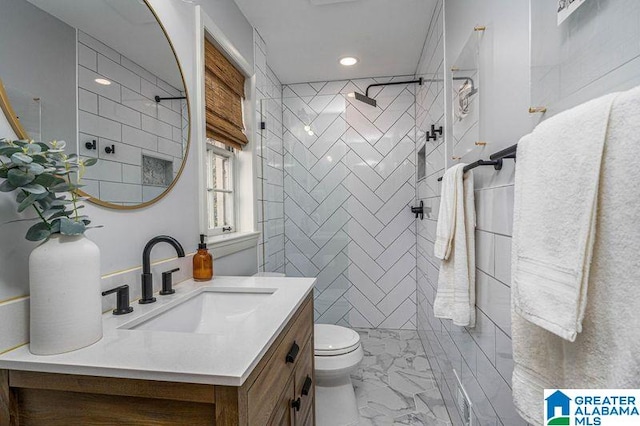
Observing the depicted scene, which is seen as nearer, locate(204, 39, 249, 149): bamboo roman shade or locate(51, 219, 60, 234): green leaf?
locate(51, 219, 60, 234): green leaf

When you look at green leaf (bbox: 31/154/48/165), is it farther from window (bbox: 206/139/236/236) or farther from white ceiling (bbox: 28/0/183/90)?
window (bbox: 206/139/236/236)

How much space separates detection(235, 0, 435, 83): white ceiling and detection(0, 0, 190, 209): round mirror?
1095 millimetres

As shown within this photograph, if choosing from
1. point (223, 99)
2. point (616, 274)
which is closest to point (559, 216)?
point (616, 274)

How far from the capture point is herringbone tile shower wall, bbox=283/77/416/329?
2.79 meters

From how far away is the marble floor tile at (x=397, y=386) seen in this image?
71.8 inches

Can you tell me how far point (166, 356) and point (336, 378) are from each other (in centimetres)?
140

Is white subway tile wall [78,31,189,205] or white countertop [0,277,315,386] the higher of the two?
white subway tile wall [78,31,189,205]

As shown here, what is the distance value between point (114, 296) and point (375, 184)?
2.44 metres

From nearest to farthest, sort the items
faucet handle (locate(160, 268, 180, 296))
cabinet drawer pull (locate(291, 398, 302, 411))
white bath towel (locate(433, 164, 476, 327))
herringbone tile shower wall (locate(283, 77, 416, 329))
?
cabinet drawer pull (locate(291, 398, 302, 411))
faucet handle (locate(160, 268, 180, 296))
white bath towel (locate(433, 164, 476, 327))
herringbone tile shower wall (locate(283, 77, 416, 329))

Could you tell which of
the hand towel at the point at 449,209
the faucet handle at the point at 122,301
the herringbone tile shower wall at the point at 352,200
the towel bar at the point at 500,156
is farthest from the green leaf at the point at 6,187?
the herringbone tile shower wall at the point at 352,200

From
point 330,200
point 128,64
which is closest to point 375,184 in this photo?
point 330,200

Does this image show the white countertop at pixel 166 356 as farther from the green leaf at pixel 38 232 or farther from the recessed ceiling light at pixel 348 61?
the recessed ceiling light at pixel 348 61

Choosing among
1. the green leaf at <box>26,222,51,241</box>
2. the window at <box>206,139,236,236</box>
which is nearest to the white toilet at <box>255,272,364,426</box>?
the window at <box>206,139,236,236</box>

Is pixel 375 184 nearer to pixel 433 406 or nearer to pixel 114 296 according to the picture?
pixel 433 406
